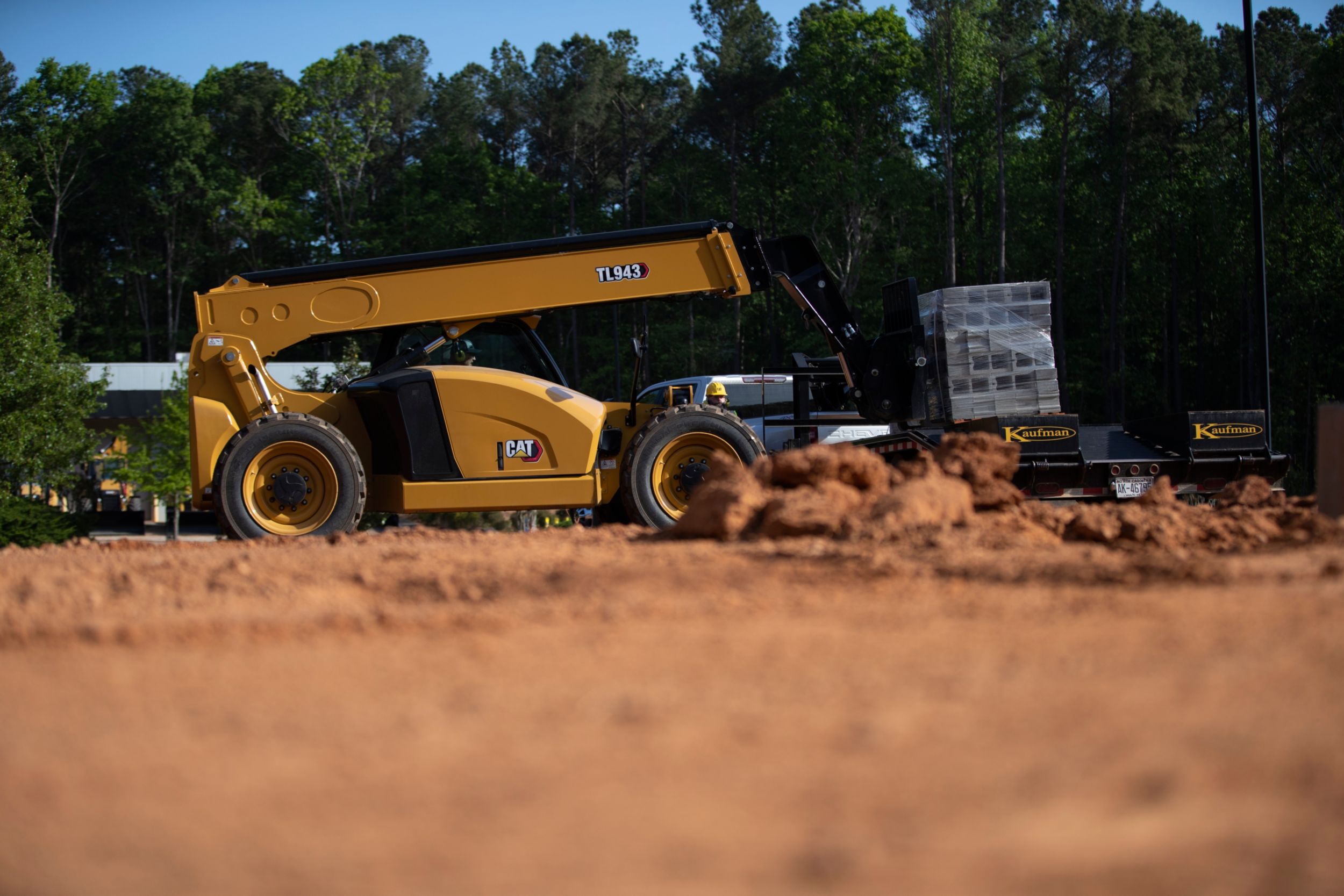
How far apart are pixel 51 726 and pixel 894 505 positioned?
4972mm

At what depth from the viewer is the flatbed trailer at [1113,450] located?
1288 cm

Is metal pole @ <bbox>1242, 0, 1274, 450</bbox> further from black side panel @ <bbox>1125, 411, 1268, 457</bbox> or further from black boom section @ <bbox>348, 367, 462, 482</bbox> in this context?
black boom section @ <bbox>348, 367, 462, 482</bbox>

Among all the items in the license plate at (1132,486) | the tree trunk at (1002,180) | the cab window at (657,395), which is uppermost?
the tree trunk at (1002,180)

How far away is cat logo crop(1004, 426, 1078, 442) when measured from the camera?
1257cm

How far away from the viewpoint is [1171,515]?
7699mm

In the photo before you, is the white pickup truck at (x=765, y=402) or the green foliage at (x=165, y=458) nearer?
the white pickup truck at (x=765, y=402)

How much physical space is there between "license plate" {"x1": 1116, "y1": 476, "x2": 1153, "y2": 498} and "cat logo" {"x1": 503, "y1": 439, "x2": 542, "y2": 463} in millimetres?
6874

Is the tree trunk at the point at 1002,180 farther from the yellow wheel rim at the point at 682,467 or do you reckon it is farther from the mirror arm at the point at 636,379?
the yellow wheel rim at the point at 682,467

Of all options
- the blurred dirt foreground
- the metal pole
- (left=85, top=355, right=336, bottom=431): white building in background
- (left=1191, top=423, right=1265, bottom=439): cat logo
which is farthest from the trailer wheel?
(left=85, top=355, right=336, bottom=431): white building in background

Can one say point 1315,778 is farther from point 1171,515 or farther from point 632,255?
point 632,255

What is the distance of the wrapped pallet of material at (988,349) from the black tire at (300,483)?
5.93 meters

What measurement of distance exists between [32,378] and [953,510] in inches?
880

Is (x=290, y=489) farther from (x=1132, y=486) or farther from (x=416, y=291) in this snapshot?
(x=1132, y=486)

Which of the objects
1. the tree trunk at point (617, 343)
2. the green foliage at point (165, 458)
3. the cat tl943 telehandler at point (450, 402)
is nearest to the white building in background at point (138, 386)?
the green foliage at point (165, 458)
